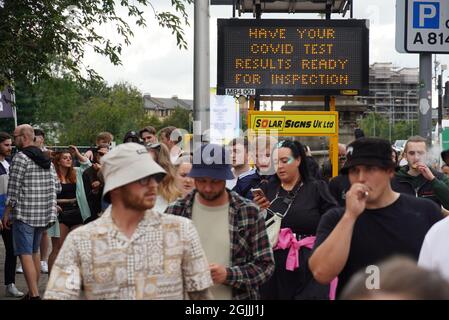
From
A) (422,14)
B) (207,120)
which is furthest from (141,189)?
(207,120)

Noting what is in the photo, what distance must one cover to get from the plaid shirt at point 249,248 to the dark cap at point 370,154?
0.62 meters

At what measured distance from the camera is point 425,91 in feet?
23.3

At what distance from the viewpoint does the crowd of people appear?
347cm

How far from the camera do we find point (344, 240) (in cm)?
411

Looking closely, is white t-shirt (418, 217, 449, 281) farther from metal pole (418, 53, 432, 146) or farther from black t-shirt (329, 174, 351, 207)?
metal pole (418, 53, 432, 146)

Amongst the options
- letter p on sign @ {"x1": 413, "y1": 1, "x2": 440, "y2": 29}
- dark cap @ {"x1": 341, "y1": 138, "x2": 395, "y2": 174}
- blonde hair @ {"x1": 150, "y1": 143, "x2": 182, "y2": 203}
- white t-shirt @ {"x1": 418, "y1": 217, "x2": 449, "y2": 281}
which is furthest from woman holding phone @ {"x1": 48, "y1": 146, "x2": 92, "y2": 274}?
white t-shirt @ {"x1": 418, "y1": 217, "x2": 449, "y2": 281}

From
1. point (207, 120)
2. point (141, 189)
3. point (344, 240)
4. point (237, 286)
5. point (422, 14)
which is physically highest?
point (422, 14)

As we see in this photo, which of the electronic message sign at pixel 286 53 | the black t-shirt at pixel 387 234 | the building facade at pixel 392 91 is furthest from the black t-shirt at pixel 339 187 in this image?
the building facade at pixel 392 91

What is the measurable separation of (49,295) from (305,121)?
9.54 metres

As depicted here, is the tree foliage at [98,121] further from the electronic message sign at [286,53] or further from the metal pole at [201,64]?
the metal pole at [201,64]

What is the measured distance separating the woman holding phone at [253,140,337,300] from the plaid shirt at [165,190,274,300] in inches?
57.3

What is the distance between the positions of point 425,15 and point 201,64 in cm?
252

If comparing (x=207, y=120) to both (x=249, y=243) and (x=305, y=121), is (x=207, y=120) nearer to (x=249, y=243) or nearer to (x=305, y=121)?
(x=249, y=243)

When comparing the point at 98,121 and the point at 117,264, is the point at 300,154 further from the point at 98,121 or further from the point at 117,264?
the point at 98,121
